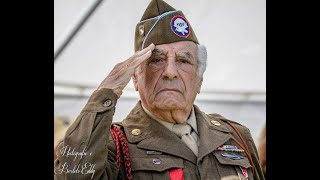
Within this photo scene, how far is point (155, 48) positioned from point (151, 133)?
257 mm

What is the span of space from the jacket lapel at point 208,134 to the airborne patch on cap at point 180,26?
0.25 m

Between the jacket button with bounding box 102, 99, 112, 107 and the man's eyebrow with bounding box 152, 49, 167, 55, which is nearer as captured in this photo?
the jacket button with bounding box 102, 99, 112, 107

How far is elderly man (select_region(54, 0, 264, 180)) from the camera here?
1.44 m

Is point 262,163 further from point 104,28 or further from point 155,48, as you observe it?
point 104,28

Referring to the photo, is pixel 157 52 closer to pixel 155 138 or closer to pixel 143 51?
pixel 143 51

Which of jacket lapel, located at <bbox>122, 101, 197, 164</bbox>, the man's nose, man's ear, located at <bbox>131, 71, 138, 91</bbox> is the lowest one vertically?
jacket lapel, located at <bbox>122, 101, 197, 164</bbox>

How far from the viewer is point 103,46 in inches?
62.2

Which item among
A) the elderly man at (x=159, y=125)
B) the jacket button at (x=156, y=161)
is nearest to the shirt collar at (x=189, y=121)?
the elderly man at (x=159, y=125)

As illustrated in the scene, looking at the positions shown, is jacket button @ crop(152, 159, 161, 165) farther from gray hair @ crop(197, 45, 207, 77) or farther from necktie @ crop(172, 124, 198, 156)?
gray hair @ crop(197, 45, 207, 77)

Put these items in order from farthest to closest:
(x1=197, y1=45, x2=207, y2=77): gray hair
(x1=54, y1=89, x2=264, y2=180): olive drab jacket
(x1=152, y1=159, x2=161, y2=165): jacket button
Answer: (x1=197, y1=45, x2=207, y2=77): gray hair
(x1=152, y1=159, x2=161, y2=165): jacket button
(x1=54, y1=89, x2=264, y2=180): olive drab jacket

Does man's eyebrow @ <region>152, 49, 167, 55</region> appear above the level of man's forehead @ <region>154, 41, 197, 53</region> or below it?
below

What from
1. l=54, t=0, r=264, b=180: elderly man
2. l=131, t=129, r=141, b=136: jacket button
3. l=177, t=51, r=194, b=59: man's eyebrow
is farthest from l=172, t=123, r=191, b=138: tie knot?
l=177, t=51, r=194, b=59: man's eyebrow

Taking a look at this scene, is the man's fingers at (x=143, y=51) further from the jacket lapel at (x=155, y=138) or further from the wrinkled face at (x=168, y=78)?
the jacket lapel at (x=155, y=138)

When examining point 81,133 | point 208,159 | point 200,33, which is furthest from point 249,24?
point 81,133
